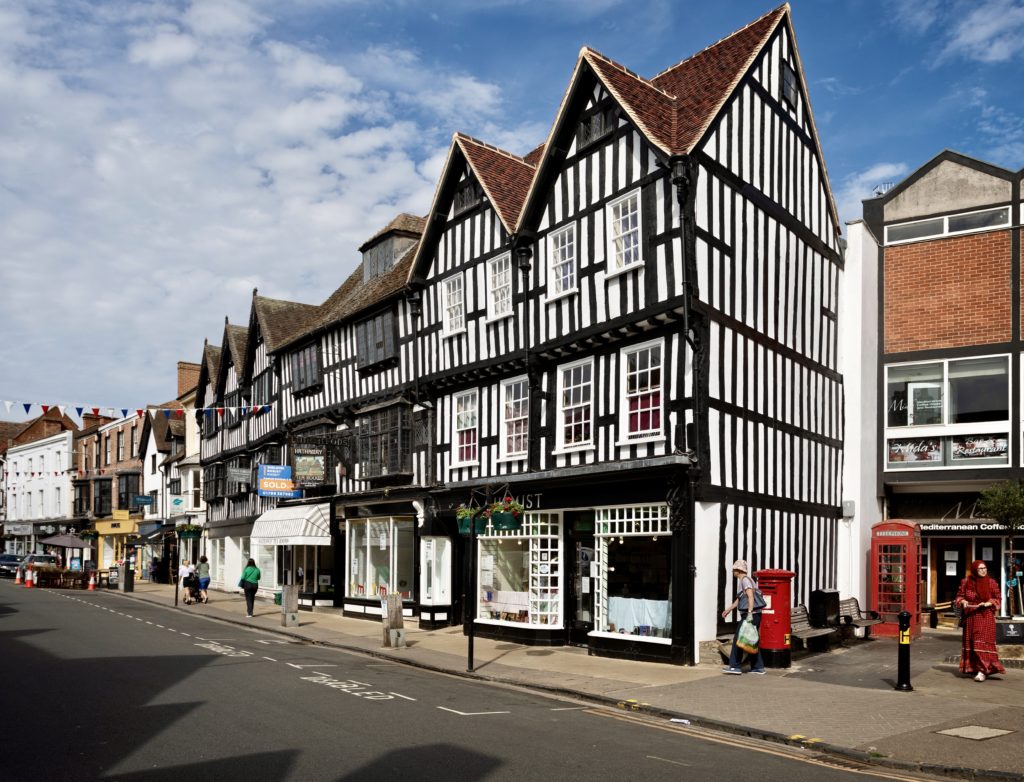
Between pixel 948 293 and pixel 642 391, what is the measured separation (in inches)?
386

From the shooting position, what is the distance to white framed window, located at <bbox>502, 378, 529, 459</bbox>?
2142 cm

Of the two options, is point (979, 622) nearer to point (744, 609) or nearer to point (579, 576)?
point (744, 609)

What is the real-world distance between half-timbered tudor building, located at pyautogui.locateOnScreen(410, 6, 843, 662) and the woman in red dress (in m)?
4.22

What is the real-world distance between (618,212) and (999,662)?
10.1 m

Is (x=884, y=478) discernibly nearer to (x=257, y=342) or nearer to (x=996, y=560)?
(x=996, y=560)

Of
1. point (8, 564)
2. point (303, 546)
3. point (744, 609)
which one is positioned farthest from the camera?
point (8, 564)

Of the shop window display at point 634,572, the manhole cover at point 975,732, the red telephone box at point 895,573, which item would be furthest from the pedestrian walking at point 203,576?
the manhole cover at point 975,732

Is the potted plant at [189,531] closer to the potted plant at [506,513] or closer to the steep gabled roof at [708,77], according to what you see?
the potted plant at [506,513]

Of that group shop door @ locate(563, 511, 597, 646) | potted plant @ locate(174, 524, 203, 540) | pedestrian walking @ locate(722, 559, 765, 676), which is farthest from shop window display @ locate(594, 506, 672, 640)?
potted plant @ locate(174, 524, 203, 540)

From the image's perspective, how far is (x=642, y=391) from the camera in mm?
18344

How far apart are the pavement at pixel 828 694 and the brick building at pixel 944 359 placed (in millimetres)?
3057

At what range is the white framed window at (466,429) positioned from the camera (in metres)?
23.1

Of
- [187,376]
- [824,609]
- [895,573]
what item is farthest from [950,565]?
[187,376]

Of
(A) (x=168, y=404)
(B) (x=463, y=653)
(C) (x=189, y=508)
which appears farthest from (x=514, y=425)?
(A) (x=168, y=404)
